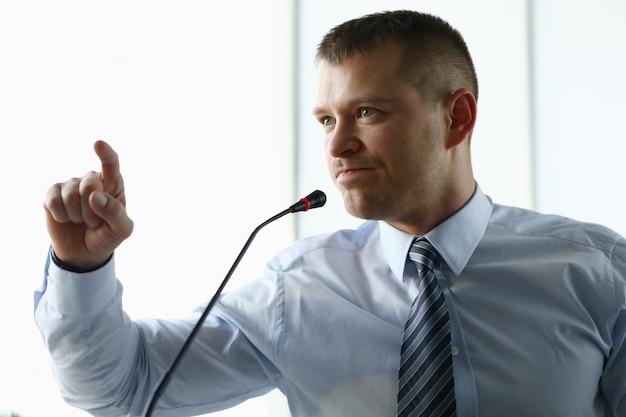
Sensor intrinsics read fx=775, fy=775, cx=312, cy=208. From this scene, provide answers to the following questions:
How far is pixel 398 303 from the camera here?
1587mm

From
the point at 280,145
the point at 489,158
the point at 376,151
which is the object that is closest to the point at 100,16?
the point at 280,145

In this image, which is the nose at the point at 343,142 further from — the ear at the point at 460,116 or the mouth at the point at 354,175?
the ear at the point at 460,116

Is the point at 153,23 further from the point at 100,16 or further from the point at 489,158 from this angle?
the point at 489,158

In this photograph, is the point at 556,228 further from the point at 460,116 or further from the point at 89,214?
the point at 89,214

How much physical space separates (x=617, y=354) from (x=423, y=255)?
16.6 inches

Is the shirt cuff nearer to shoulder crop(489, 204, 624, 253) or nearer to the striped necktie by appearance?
the striped necktie

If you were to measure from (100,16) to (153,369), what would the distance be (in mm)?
1151

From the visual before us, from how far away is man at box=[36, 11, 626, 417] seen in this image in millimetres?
1455

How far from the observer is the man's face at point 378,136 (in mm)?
1571

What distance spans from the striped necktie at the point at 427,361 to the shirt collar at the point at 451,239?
0.09 metres

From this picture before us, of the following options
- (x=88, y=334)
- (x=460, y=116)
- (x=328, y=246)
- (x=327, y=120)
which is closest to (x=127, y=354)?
(x=88, y=334)

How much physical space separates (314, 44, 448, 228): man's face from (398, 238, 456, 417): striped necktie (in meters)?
0.20

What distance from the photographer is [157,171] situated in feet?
7.61

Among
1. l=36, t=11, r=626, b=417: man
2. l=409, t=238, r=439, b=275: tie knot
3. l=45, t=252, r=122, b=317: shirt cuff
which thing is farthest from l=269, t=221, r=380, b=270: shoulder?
l=45, t=252, r=122, b=317: shirt cuff
